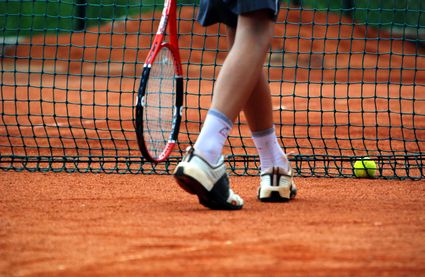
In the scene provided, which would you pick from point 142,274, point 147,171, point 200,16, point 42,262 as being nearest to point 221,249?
point 142,274

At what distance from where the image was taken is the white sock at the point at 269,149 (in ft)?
11.0

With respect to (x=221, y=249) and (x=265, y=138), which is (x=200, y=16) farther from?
(x=221, y=249)

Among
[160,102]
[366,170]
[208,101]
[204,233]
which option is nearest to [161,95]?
[160,102]

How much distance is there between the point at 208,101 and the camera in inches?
376

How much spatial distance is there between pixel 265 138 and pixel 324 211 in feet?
1.36

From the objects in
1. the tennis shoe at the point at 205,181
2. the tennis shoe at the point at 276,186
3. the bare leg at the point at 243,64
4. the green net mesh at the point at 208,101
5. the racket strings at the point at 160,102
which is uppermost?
the bare leg at the point at 243,64

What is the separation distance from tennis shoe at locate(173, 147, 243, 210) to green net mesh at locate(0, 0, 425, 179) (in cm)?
126

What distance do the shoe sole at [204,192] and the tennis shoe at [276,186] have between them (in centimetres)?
28

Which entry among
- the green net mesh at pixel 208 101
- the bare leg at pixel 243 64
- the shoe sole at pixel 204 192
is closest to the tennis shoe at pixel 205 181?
the shoe sole at pixel 204 192

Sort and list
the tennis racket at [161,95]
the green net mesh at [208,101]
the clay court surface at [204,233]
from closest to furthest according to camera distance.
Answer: the clay court surface at [204,233], the tennis racket at [161,95], the green net mesh at [208,101]

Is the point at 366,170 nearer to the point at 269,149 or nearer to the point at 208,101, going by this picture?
the point at 269,149

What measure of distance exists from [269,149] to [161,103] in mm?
494

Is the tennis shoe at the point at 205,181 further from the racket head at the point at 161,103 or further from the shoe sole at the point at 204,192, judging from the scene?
the racket head at the point at 161,103

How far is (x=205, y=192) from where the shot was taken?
118 inches
